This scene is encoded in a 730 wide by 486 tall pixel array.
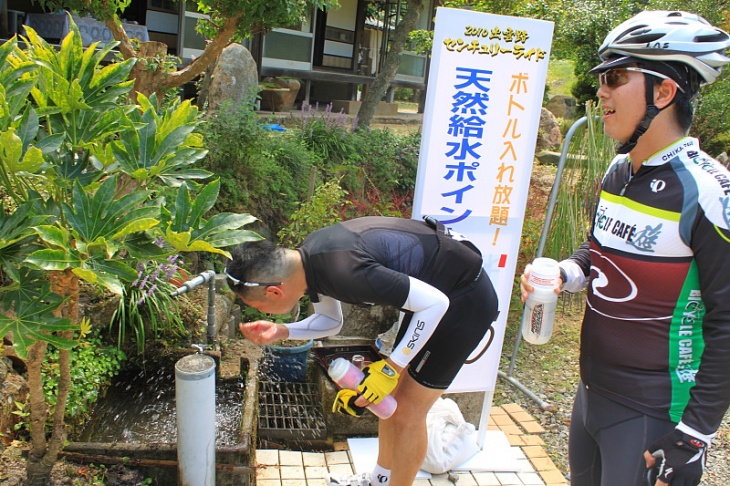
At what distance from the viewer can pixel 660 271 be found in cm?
215

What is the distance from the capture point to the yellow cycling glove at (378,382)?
2779mm

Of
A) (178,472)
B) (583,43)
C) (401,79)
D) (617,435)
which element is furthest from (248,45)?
(617,435)

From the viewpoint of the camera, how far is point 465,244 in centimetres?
309

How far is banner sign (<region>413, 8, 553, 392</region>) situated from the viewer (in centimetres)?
362

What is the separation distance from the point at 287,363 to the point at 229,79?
531 centimetres

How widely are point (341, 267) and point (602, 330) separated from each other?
3.50ft

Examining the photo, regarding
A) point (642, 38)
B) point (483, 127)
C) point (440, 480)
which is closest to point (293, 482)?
point (440, 480)

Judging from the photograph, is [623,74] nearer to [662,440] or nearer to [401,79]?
[662,440]

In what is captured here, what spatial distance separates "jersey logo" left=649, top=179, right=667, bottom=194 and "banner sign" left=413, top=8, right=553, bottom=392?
163 centimetres

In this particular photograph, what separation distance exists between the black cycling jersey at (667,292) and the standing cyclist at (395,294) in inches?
27.6

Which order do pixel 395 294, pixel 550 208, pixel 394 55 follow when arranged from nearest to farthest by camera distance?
pixel 395 294 < pixel 550 208 < pixel 394 55

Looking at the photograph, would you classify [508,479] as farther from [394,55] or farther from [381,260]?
[394,55]

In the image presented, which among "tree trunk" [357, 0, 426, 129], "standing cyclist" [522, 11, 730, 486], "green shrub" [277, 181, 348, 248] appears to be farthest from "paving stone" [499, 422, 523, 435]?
"tree trunk" [357, 0, 426, 129]

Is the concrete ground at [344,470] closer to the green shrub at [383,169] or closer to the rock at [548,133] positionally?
the green shrub at [383,169]
